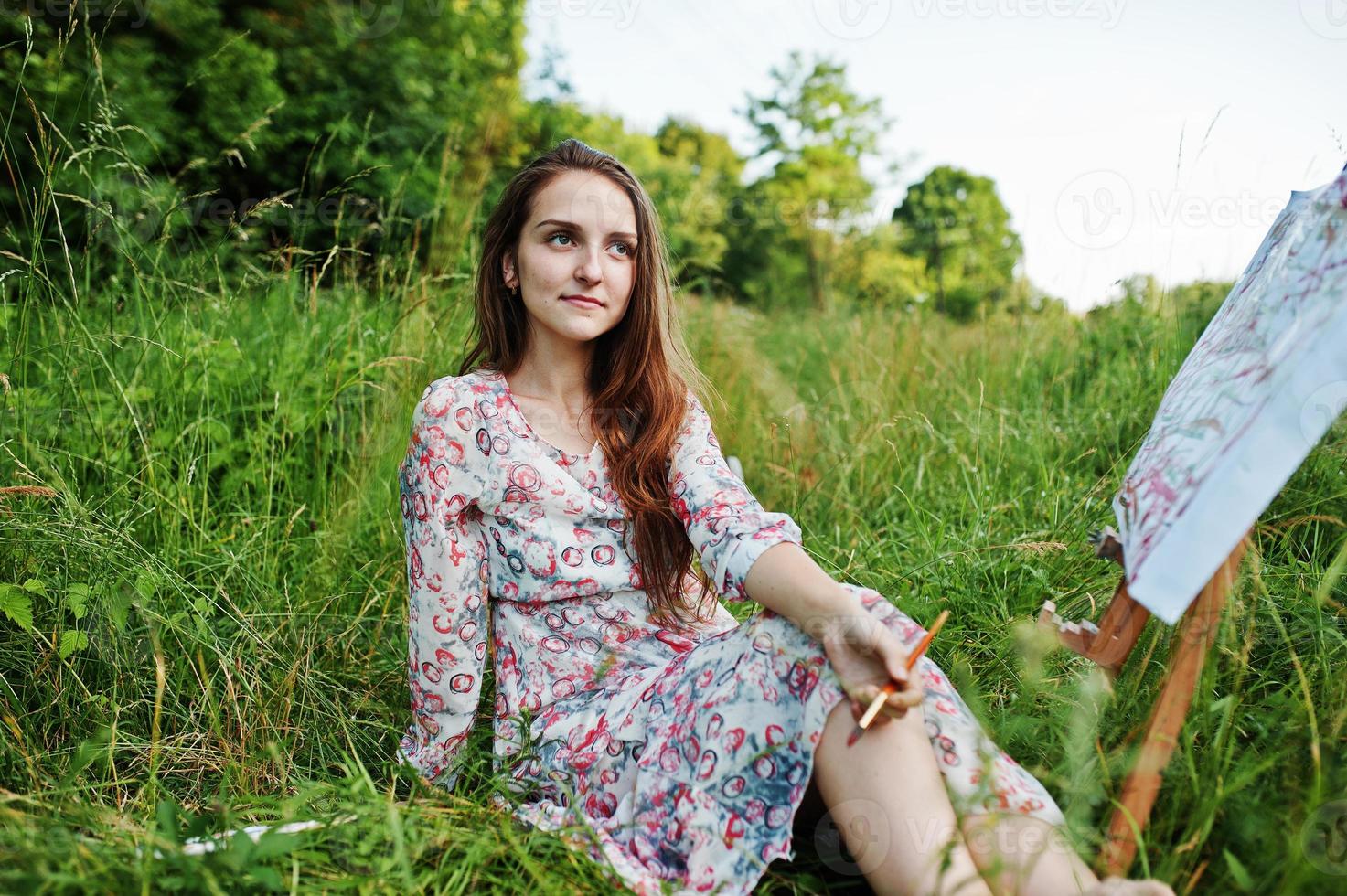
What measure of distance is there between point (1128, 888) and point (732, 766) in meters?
0.55

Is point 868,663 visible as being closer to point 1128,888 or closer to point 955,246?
point 1128,888

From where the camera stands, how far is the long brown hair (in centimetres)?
176

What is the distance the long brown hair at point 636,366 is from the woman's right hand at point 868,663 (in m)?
0.52

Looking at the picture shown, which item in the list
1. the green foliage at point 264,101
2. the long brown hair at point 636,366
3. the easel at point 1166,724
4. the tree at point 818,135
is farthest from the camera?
the tree at point 818,135

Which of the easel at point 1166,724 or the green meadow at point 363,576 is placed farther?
the green meadow at point 363,576

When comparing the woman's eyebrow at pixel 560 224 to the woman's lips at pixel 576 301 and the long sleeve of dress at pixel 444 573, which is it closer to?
the woman's lips at pixel 576 301

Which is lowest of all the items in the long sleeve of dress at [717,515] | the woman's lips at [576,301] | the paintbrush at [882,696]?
the paintbrush at [882,696]

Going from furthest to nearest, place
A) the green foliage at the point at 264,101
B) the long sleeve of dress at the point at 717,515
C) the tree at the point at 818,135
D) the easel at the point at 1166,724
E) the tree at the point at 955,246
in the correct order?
1. the tree at the point at 818,135
2. the green foliage at the point at 264,101
3. the tree at the point at 955,246
4. the long sleeve of dress at the point at 717,515
5. the easel at the point at 1166,724

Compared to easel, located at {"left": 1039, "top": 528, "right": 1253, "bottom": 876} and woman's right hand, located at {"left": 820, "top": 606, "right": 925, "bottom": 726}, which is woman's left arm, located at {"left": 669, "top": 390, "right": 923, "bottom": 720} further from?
easel, located at {"left": 1039, "top": 528, "right": 1253, "bottom": 876}

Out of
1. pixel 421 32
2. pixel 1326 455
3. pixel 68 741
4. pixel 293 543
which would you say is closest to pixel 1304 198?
pixel 1326 455

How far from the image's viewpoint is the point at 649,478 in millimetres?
1777

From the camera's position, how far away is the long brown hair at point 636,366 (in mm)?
1763

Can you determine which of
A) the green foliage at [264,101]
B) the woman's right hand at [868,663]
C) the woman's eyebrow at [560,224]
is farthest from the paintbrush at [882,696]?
the green foliage at [264,101]

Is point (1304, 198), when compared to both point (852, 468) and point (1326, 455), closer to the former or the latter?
point (1326, 455)
